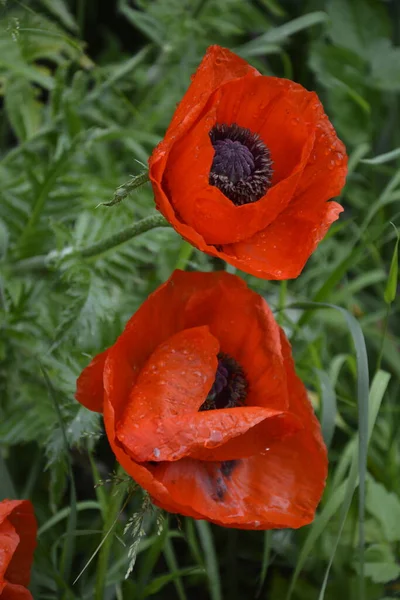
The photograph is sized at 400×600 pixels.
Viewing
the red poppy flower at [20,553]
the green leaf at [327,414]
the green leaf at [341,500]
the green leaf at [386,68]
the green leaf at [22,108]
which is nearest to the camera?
the red poppy flower at [20,553]

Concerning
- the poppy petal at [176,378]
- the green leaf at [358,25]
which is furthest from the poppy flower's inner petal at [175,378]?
the green leaf at [358,25]

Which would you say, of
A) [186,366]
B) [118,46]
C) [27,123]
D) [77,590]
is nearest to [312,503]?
[186,366]

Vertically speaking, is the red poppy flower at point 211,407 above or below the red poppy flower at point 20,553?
above

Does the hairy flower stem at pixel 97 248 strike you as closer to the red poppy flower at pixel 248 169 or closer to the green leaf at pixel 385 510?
the red poppy flower at pixel 248 169

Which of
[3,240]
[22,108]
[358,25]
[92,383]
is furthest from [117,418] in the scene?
[358,25]

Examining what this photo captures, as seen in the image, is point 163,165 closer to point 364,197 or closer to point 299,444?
point 299,444
